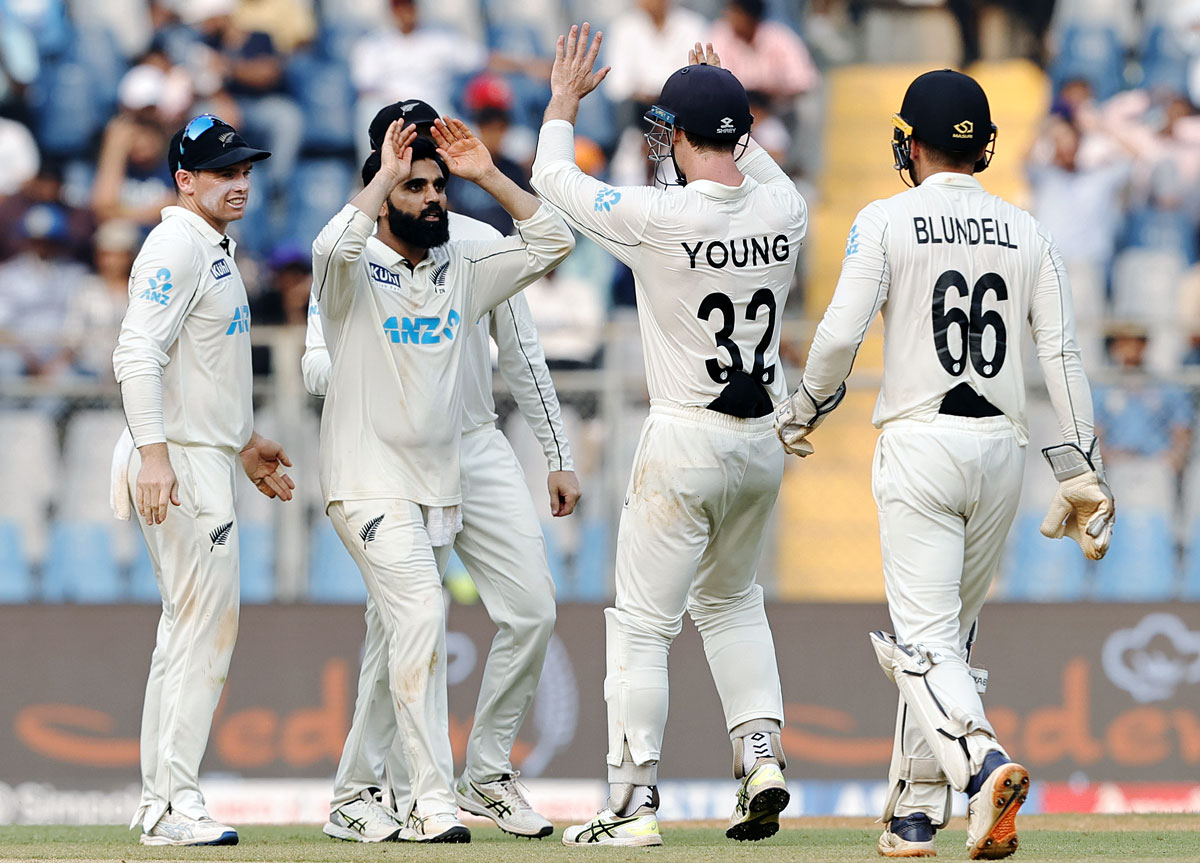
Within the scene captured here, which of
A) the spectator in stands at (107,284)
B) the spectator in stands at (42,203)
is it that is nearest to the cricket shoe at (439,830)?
the spectator in stands at (107,284)

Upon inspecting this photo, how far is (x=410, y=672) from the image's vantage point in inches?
220

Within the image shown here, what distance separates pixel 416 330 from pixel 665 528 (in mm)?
1138

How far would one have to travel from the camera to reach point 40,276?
38.3ft

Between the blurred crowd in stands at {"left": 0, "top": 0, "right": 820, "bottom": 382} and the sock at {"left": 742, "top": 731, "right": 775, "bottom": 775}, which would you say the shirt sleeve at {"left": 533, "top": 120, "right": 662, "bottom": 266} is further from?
the blurred crowd in stands at {"left": 0, "top": 0, "right": 820, "bottom": 382}

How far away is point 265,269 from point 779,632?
454 centimetres

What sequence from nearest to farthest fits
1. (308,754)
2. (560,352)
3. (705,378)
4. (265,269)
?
(705,378)
(308,754)
(560,352)
(265,269)

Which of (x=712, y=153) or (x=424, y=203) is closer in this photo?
(x=712, y=153)

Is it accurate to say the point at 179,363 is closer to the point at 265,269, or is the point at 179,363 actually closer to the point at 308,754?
the point at 308,754

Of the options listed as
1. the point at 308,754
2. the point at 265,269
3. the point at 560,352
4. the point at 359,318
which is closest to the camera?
the point at 359,318

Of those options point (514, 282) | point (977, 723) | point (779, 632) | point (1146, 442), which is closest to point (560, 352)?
point (779, 632)

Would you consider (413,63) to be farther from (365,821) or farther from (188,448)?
(365,821)

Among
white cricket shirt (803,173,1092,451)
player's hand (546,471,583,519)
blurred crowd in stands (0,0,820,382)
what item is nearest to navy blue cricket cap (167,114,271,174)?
player's hand (546,471,583,519)

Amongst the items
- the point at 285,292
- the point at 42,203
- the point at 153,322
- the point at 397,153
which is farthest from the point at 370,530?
the point at 42,203

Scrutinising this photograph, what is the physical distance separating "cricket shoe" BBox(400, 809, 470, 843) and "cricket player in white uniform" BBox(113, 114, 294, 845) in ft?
1.93
